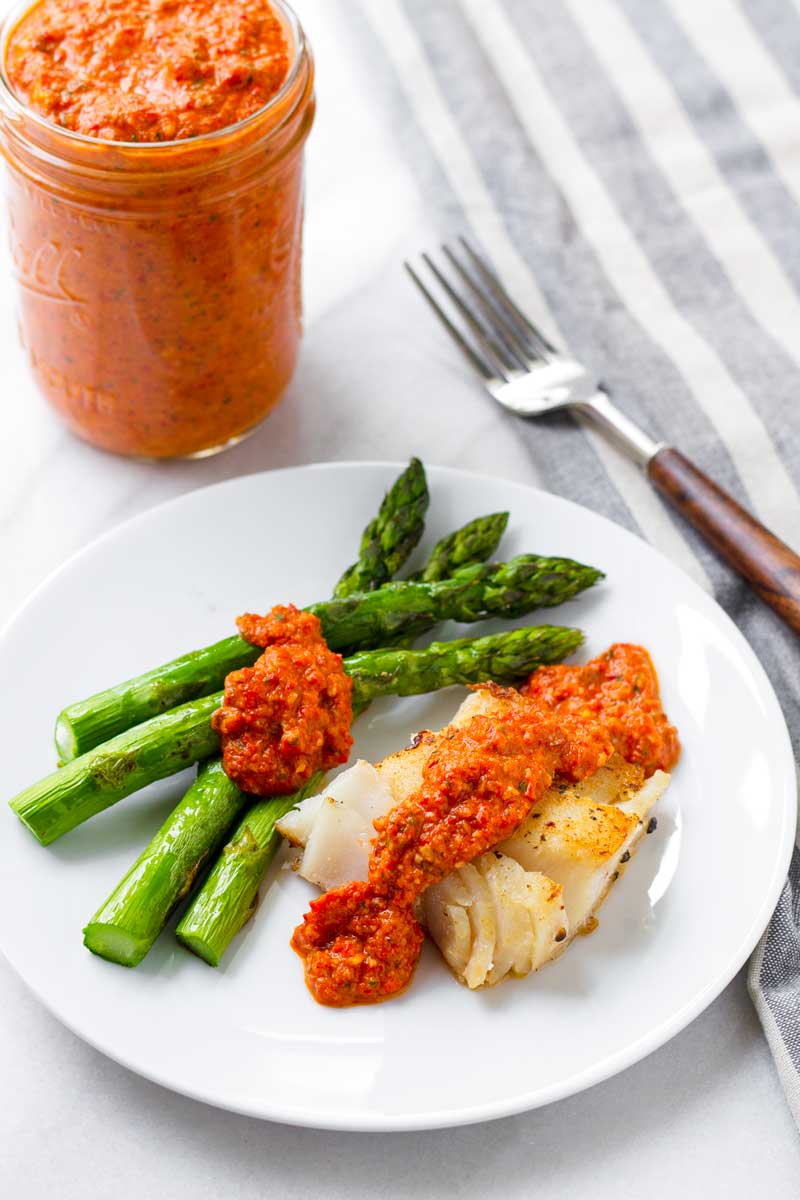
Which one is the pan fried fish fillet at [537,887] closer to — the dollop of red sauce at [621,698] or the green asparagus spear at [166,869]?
the dollop of red sauce at [621,698]

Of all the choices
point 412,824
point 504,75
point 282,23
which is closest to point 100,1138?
point 412,824

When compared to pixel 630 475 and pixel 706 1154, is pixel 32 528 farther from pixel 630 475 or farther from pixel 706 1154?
pixel 706 1154

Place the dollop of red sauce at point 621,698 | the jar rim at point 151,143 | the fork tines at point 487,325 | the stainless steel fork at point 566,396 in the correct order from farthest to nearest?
the fork tines at point 487,325 < the stainless steel fork at point 566,396 < the dollop of red sauce at point 621,698 < the jar rim at point 151,143

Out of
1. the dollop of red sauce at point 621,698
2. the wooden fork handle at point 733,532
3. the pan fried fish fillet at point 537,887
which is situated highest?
the pan fried fish fillet at point 537,887

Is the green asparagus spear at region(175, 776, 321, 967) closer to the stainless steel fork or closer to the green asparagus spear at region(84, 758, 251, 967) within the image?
the green asparagus spear at region(84, 758, 251, 967)

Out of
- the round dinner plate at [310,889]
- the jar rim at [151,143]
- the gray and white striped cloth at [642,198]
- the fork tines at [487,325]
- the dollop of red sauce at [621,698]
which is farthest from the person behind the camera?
the fork tines at [487,325]

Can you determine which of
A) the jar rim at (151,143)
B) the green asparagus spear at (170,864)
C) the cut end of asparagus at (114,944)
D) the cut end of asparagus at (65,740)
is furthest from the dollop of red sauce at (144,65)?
the cut end of asparagus at (114,944)
